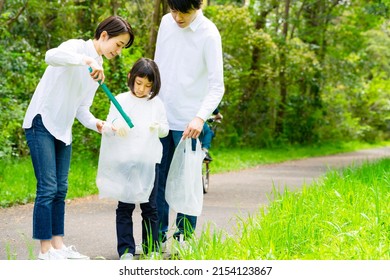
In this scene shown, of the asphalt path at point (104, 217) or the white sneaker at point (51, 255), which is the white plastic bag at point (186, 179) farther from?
the white sneaker at point (51, 255)

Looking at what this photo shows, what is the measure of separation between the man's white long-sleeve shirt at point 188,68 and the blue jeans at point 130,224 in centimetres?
63

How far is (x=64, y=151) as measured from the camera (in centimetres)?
523

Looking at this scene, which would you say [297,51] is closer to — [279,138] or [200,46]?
[279,138]

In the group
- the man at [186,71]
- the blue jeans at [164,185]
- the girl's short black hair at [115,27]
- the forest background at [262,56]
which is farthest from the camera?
the forest background at [262,56]

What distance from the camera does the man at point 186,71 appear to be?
529 centimetres

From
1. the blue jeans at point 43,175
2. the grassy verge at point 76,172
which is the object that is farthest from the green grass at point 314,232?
the grassy verge at point 76,172

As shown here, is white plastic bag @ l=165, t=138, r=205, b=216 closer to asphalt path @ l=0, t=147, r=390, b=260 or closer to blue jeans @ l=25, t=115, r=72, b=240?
asphalt path @ l=0, t=147, r=390, b=260

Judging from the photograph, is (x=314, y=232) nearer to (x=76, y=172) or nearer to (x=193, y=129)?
(x=193, y=129)

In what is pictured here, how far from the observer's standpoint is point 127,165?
502 centimetres

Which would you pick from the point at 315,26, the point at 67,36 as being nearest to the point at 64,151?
the point at 67,36

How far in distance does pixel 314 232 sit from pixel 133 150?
5.09 feet

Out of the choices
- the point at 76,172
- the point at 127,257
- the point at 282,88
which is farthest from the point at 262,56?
the point at 127,257

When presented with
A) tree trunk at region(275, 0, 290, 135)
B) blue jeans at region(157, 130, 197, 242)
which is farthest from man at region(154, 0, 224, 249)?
tree trunk at region(275, 0, 290, 135)

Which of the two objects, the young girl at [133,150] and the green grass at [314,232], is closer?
the green grass at [314,232]
